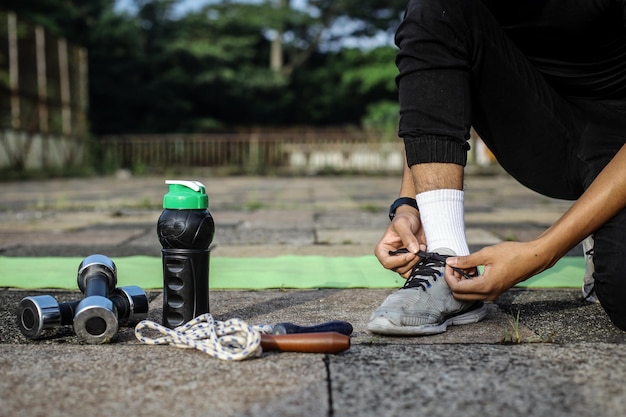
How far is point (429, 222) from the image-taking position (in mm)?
1562

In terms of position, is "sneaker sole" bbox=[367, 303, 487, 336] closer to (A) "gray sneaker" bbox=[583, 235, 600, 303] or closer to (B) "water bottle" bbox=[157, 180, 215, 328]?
(B) "water bottle" bbox=[157, 180, 215, 328]

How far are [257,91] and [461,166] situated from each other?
75.2 feet

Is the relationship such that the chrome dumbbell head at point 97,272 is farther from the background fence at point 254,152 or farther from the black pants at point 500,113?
the background fence at point 254,152

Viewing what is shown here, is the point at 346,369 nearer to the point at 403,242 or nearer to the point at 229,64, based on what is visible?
the point at 403,242

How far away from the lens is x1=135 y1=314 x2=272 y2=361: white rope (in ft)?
4.09

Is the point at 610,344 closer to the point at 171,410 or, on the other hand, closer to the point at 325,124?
the point at 171,410

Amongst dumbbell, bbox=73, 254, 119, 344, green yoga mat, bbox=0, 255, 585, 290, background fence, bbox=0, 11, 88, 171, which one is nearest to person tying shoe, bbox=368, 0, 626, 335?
green yoga mat, bbox=0, 255, 585, 290

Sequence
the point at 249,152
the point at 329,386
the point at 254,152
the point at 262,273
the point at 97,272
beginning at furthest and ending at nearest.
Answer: the point at 249,152 → the point at 254,152 → the point at 262,273 → the point at 97,272 → the point at 329,386

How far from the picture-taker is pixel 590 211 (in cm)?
141

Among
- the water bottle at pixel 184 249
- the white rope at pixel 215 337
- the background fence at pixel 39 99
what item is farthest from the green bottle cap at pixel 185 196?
the background fence at pixel 39 99

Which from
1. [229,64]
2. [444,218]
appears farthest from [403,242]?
[229,64]

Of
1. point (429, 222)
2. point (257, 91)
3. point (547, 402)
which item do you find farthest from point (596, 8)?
point (257, 91)

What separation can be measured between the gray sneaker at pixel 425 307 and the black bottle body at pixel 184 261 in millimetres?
379

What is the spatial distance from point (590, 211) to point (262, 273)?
3.85 feet
